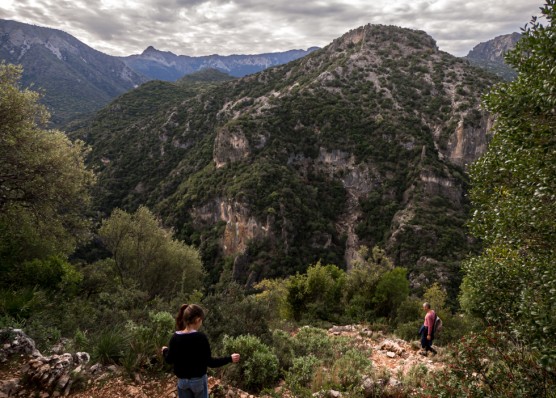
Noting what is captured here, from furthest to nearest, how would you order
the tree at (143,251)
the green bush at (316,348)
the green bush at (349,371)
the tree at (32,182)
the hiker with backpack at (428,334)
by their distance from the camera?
the tree at (143,251) < the tree at (32,182) < the hiker with backpack at (428,334) < the green bush at (316,348) < the green bush at (349,371)

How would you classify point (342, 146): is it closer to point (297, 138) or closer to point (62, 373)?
point (297, 138)

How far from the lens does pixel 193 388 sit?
471 cm

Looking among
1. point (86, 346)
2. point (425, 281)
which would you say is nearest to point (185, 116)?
point (425, 281)

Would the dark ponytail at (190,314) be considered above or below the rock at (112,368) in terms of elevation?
above

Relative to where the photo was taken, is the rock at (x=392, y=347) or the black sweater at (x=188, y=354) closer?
the black sweater at (x=188, y=354)

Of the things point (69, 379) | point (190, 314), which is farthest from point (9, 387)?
point (190, 314)

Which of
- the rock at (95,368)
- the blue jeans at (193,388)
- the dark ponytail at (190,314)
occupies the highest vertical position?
the dark ponytail at (190,314)

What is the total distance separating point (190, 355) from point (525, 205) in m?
7.20

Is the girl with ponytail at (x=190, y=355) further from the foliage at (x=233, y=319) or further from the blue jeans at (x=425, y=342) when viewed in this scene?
the blue jeans at (x=425, y=342)

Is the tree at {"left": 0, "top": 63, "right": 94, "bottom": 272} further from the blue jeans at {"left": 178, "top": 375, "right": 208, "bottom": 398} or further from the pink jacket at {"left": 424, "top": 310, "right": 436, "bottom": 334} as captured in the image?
the pink jacket at {"left": 424, "top": 310, "right": 436, "bottom": 334}

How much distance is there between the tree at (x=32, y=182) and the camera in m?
13.8

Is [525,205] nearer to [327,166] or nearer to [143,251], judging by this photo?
[143,251]

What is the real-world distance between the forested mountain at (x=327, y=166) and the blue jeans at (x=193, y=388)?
237 ft

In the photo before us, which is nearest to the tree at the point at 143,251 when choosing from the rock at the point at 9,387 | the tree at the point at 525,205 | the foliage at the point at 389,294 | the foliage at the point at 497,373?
A: the foliage at the point at 389,294
